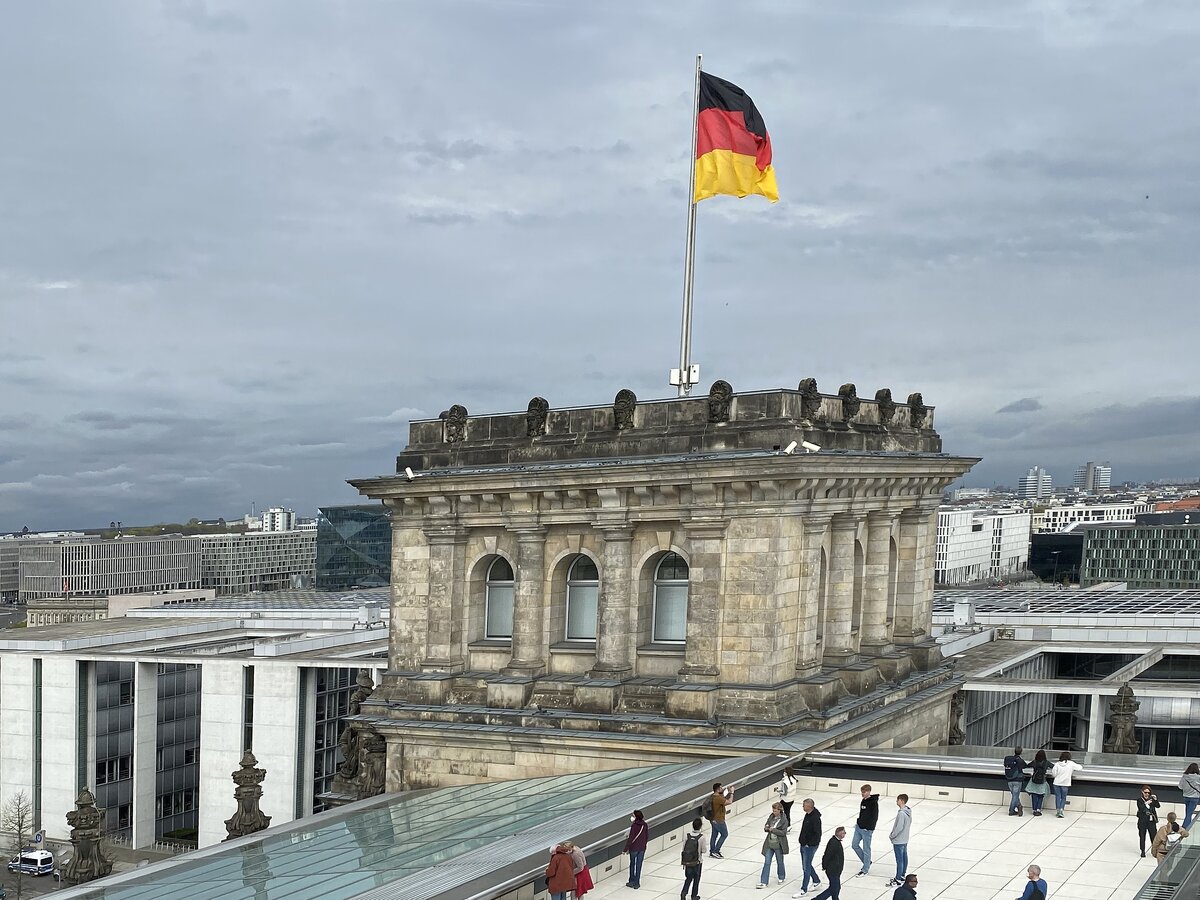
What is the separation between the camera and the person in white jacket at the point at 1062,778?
32406mm

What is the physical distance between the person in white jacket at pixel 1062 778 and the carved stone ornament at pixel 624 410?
622 inches

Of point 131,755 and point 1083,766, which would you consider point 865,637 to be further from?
point 131,755

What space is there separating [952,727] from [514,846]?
27.4 m

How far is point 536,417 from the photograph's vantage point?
4331 centimetres

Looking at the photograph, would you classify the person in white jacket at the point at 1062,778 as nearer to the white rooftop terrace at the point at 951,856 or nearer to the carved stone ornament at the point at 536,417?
the white rooftop terrace at the point at 951,856

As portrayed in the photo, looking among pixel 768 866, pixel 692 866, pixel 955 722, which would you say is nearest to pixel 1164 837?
pixel 768 866

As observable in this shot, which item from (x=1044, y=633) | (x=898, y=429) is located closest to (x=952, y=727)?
(x=898, y=429)

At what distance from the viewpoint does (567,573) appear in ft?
140

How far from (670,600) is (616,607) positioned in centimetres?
167

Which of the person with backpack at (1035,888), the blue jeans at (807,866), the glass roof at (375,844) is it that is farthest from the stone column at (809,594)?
the person with backpack at (1035,888)

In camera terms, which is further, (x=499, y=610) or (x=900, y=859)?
(x=499, y=610)

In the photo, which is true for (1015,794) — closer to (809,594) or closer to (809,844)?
(809,844)

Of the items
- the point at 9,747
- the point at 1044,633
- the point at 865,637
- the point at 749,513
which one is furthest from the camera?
the point at 9,747

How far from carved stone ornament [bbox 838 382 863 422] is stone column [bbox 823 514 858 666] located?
3.31m
